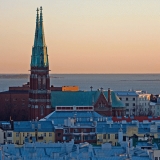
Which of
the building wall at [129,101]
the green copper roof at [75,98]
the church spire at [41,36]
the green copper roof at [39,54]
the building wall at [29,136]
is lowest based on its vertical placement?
the building wall at [29,136]

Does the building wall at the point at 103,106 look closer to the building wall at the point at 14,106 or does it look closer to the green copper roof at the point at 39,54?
the green copper roof at the point at 39,54

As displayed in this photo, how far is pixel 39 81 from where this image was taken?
104 meters

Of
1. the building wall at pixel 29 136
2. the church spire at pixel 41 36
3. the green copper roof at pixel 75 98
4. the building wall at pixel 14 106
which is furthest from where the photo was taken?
the building wall at pixel 14 106

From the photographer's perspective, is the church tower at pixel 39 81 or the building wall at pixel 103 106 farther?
the church tower at pixel 39 81

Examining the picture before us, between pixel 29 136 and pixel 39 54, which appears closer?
pixel 29 136

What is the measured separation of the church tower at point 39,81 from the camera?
338 ft

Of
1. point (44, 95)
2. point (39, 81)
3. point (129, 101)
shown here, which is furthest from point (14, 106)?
Answer: point (129, 101)

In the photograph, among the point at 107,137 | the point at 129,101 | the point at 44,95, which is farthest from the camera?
the point at 129,101

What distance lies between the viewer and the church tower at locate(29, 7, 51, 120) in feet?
338

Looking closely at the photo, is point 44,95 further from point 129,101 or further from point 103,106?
point 129,101

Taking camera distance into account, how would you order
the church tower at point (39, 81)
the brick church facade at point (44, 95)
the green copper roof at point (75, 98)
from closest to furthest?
1. the brick church facade at point (44, 95)
2. the church tower at point (39, 81)
3. the green copper roof at point (75, 98)

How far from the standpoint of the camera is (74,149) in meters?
57.2

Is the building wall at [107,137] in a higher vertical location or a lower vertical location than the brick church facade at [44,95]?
lower

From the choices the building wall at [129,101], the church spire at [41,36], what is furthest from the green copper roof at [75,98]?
the building wall at [129,101]
